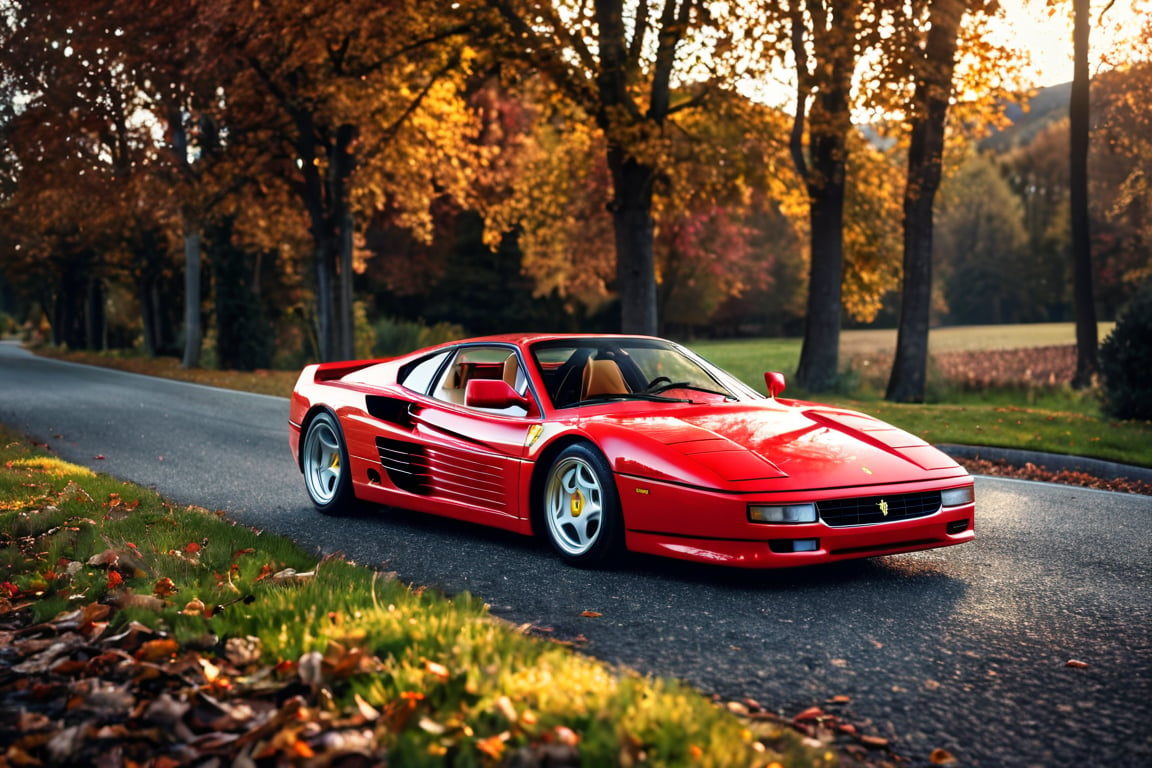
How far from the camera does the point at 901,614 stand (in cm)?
534

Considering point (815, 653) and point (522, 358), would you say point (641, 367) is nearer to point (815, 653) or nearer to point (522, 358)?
point (522, 358)

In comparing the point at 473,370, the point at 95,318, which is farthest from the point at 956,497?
the point at 95,318

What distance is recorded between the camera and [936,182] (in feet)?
65.9

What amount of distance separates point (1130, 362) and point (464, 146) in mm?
19216

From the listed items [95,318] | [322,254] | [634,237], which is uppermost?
[322,254]

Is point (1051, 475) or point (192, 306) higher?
point (192, 306)

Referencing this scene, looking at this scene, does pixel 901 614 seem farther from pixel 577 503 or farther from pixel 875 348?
pixel 875 348

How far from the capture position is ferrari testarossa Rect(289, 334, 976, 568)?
5676 millimetres

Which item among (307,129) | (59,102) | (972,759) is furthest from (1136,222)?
(972,759)

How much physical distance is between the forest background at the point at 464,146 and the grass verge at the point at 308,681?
13.2 meters

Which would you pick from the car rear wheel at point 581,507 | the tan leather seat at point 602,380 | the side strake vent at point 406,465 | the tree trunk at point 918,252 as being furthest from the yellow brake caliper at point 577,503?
the tree trunk at point 918,252

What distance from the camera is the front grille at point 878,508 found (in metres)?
5.69

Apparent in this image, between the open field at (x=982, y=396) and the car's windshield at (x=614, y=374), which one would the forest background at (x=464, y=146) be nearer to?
the open field at (x=982, y=396)

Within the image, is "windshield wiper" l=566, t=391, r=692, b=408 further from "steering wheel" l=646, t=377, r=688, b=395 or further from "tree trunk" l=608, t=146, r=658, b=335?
"tree trunk" l=608, t=146, r=658, b=335
